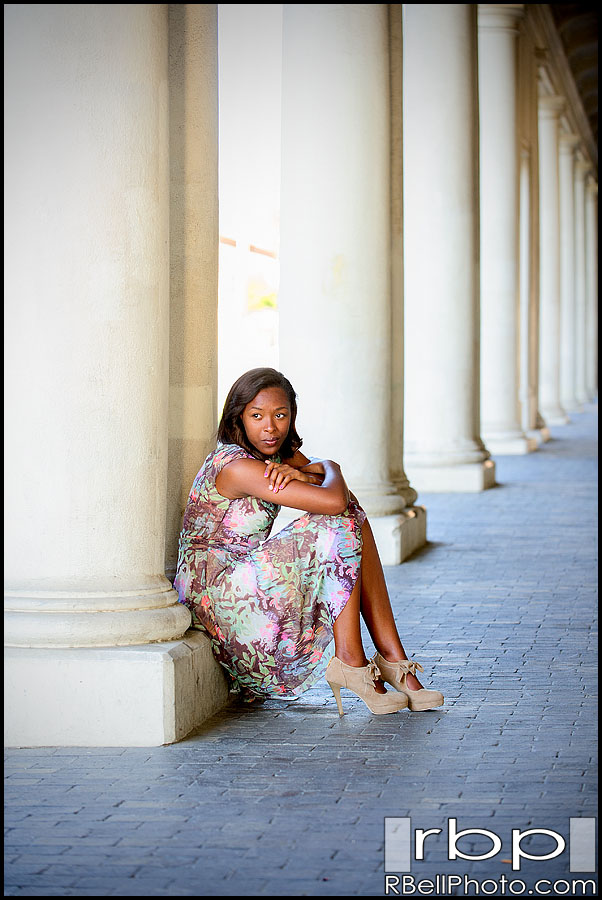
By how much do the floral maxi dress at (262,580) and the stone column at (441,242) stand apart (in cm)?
1085

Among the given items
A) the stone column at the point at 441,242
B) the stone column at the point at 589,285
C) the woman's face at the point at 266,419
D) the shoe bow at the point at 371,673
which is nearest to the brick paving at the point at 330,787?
the shoe bow at the point at 371,673

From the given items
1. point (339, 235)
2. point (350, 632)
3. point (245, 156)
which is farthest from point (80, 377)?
point (245, 156)

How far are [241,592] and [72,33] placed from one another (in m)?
2.88

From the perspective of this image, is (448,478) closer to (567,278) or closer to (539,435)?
(539,435)

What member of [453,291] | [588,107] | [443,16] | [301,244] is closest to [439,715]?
[301,244]

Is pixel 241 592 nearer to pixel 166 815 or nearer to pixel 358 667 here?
pixel 358 667

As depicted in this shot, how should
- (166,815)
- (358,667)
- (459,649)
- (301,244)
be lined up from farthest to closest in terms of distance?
(301,244), (459,649), (358,667), (166,815)

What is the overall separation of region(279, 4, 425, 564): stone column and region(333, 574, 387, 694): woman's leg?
503cm

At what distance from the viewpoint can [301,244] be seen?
39.2 feet

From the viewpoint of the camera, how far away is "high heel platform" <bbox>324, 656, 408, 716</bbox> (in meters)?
6.91

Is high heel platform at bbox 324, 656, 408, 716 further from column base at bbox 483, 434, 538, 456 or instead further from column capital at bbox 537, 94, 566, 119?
column capital at bbox 537, 94, 566, 119

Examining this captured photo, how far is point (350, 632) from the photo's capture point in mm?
6902

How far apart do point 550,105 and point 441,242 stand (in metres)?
20.3

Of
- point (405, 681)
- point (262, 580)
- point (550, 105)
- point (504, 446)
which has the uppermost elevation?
point (550, 105)
